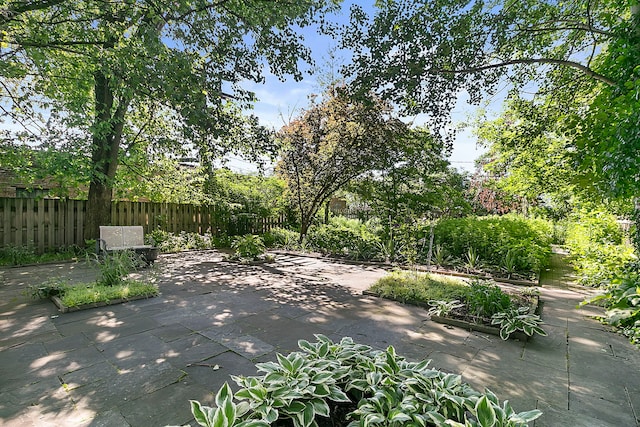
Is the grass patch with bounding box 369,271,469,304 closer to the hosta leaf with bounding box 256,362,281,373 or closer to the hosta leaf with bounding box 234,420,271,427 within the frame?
the hosta leaf with bounding box 256,362,281,373

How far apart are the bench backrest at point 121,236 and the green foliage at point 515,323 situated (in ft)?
22.8

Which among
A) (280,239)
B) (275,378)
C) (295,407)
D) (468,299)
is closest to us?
(295,407)

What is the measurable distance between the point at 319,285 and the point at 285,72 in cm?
383

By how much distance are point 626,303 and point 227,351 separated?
170 inches

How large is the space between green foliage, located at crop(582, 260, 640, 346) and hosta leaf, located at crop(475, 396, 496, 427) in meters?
2.76

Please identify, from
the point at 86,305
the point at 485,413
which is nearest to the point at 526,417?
the point at 485,413

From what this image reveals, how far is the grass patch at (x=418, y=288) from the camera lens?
165 inches

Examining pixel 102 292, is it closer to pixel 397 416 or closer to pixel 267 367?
pixel 267 367

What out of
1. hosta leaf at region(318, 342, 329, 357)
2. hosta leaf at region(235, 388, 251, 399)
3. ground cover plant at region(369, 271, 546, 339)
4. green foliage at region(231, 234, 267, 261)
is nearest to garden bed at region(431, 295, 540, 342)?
ground cover plant at region(369, 271, 546, 339)

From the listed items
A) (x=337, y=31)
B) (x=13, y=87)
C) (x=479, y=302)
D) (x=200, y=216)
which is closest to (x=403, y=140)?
(x=337, y=31)

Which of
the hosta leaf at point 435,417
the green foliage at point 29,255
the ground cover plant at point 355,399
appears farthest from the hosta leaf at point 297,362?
the green foliage at point 29,255

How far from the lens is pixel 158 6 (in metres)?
3.76

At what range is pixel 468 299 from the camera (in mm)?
3668

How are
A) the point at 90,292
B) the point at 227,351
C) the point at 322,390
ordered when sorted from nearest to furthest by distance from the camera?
the point at 322,390
the point at 227,351
the point at 90,292
